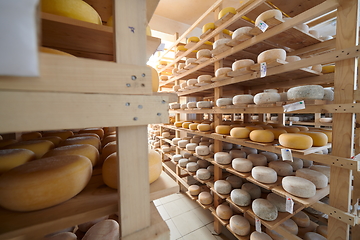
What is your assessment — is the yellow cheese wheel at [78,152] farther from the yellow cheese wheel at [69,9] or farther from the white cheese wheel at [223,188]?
the white cheese wheel at [223,188]

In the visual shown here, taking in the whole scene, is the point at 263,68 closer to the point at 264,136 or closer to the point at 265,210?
the point at 264,136

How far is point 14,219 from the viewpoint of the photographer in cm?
40

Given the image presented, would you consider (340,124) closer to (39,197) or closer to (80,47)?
(39,197)

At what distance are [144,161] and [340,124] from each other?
139 cm

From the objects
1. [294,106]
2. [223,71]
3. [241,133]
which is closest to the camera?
[294,106]

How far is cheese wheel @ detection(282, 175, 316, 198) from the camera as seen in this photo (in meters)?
1.11

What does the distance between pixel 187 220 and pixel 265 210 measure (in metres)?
1.25

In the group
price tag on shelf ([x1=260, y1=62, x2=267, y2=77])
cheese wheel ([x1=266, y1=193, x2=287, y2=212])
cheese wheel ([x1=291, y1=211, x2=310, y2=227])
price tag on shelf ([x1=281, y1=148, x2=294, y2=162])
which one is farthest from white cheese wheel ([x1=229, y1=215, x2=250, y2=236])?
→ price tag on shelf ([x1=260, y1=62, x2=267, y2=77])

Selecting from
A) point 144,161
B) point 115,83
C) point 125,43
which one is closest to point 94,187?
point 144,161

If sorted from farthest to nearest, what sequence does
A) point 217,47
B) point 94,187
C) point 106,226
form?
1. point 217,47
2. point 106,226
3. point 94,187

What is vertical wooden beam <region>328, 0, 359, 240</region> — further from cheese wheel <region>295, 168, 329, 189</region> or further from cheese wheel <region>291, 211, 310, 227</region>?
cheese wheel <region>291, 211, 310, 227</region>

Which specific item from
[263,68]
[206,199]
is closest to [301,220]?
[206,199]

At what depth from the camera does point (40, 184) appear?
0.42 m

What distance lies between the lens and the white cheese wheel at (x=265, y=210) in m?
1.31
